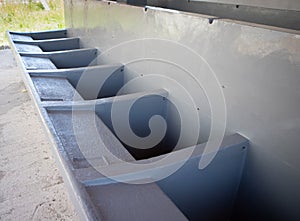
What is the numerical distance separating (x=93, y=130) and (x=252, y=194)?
26.8 inches

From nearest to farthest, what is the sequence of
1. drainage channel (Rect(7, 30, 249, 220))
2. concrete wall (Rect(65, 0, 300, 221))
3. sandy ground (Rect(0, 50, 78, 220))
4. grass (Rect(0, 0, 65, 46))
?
drainage channel (Rect(7, 30, 249, 220)), concrete wall (Rect(65, 0, 300, 221)), sandy ground (Rect(0, 50, 78, 220)), grass (Rect(0, 0, 65, 46))

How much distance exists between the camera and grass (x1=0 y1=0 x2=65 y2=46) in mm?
5260

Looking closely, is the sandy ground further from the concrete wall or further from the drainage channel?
the concrete wall

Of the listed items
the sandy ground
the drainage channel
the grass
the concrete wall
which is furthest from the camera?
the grass

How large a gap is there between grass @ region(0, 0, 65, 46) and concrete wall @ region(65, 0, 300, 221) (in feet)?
16.0

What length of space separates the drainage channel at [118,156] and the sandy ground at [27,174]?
292mm

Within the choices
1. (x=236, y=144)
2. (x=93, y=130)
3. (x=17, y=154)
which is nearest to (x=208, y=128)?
(x=236, y=144)

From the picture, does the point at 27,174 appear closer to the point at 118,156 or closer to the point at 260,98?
the point at 118,156

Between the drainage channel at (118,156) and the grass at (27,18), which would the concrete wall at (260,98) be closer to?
the drainage channel at (118,156)

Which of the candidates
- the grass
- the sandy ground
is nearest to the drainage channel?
the sandy ground

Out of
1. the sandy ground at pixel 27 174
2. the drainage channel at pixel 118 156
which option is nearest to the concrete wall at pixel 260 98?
the drainage channel at pixel 118 156

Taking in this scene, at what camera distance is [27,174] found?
163cm

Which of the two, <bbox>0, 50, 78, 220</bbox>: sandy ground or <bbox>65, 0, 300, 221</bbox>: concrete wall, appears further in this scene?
<bbox>0, 50, 78, 220</bbox>: sandy ground

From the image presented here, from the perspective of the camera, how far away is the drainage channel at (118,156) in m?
0.69
